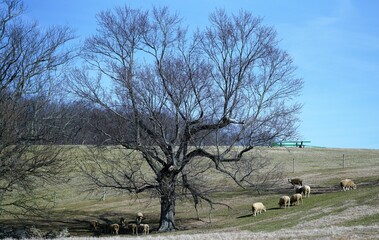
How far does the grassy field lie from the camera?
54.7 feet

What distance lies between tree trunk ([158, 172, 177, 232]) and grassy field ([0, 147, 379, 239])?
34.2 inches

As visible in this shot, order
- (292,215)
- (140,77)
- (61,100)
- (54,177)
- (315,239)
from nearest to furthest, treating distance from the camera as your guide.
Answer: (315,239), (54,177), (292,215), (140,77), (61,100)

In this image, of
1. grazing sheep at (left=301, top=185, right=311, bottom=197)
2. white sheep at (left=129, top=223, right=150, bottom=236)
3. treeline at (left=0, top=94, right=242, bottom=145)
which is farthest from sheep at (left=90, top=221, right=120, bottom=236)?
grazing sheep at (left=301, top=185, right=311, bottom=197)

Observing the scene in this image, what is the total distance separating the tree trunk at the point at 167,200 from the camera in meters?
27.2

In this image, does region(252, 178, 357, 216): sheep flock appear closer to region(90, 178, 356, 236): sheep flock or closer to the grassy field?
region(90, 178, 356, 236): sheep flock

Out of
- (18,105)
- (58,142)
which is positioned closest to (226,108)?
(58,142)

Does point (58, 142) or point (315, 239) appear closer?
point (315, 239)

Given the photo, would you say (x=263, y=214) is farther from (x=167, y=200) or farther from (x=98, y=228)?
(x=98, y=228)

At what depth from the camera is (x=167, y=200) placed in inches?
1104

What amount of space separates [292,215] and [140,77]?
1124 centimetres

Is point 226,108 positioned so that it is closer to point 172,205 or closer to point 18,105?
point 172,205

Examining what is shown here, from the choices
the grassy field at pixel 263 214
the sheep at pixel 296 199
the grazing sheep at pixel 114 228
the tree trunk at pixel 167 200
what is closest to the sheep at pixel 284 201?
the sheep at pixel 296 199

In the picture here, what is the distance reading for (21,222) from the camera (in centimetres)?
3309

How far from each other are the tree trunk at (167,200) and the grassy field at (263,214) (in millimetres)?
868
